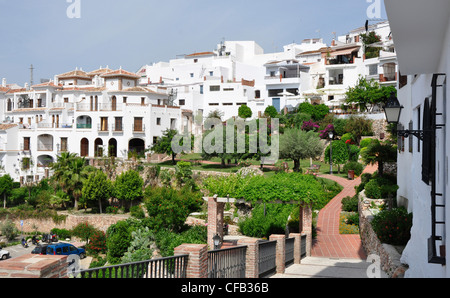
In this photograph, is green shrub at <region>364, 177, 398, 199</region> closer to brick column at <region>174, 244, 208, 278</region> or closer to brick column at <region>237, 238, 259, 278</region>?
brick column at <region>237, 238, 259, 278</region>

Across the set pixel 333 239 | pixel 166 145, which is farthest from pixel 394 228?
pixel 166 145

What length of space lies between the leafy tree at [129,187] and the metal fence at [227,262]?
23719mm

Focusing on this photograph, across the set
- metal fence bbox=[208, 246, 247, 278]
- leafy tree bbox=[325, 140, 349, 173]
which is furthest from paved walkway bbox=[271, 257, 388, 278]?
leafy tree bbox=[325, 140, 349, 173]

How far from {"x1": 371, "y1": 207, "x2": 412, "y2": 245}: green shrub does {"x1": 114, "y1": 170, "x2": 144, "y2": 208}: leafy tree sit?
23580 mm

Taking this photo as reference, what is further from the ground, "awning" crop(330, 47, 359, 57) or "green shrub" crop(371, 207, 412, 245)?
"awning" crop(330, 47, 359, 57)

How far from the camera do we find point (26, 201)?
37781 mm

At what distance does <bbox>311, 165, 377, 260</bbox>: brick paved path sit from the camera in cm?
1639

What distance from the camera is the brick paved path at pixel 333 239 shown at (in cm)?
1639

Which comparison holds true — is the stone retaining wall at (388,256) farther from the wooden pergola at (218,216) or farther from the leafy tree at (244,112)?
the leafy tree at (244,112)

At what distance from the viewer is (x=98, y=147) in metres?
42.6

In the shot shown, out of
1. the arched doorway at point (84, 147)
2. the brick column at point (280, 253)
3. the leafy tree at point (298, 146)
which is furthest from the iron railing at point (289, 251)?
the arched doorway at point (84, 147)

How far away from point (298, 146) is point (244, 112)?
1882 cm
